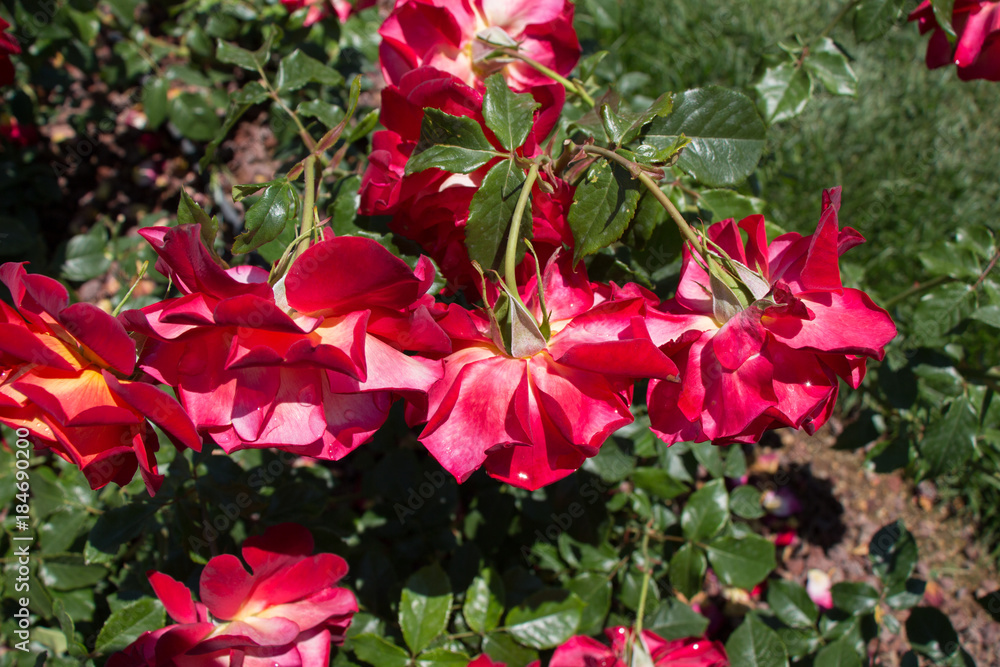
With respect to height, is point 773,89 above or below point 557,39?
below

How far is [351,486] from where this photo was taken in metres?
1.98

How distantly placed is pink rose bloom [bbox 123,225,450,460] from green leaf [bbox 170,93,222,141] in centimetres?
168

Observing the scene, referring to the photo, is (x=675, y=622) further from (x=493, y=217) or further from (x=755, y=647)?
(x=493, y=217)

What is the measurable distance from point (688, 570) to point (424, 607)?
557mm

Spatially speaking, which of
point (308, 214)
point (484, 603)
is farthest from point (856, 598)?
point (308, 214)

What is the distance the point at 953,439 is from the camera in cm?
126

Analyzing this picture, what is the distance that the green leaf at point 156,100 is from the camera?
197 cm

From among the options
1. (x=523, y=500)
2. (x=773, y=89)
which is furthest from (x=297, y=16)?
(x=523, y=500)

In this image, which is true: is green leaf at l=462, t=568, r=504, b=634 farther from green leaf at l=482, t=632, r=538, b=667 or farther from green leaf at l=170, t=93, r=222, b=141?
green leaf at l=170, t=93, r=222, b=141

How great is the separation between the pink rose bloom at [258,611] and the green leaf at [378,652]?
13cm

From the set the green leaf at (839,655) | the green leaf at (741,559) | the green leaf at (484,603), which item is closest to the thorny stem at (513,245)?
the green leaf at (484,603)

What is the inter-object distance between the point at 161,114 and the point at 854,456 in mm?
2520

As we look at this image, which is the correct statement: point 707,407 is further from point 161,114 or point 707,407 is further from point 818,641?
point 161,114

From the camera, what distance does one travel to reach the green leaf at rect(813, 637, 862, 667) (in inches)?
47.2
